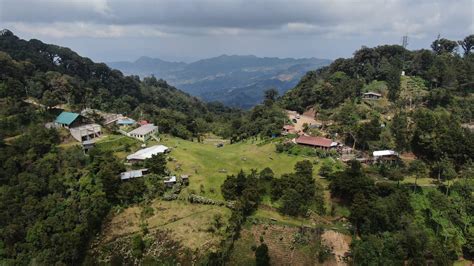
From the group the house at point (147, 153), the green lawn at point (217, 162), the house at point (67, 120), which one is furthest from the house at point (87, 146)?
the green lawn at point (217, 162)

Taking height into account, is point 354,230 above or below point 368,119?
below

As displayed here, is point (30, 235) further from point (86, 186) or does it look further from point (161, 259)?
point (161, 259)

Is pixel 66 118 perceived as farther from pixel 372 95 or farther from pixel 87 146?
pixel 372 95

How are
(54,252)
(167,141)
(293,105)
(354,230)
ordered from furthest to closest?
(293,105) < (167,141) < (354,230) < (54,252)

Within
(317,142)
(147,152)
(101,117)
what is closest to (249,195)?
(317,142)

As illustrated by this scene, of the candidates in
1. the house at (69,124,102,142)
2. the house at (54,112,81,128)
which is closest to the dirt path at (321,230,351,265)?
the house at (69,124,102,142)

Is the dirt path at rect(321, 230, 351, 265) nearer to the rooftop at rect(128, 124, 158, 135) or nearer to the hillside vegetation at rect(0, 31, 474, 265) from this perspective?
the hillside vegetation at rect(0, 31, 474, 265)

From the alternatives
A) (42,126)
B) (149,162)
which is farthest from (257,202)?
(42,126)
